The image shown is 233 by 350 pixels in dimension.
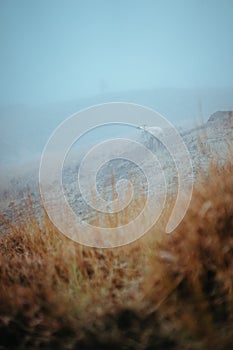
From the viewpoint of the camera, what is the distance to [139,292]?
1.57 m

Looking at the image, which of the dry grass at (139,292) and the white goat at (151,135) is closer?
the dry grass at (139,292)

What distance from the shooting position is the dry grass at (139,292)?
4.56ft

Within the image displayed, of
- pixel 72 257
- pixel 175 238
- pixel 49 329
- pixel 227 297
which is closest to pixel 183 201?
pixel 175 238

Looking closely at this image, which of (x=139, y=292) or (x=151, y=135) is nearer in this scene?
(x=139, y=292)

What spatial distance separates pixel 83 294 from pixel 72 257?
0.27m

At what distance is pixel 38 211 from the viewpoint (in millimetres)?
2779

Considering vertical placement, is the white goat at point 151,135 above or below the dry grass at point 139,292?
above

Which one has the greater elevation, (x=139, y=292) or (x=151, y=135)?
(x=151, y=135)

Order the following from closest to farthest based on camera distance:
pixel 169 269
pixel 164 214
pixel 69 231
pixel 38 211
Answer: pixel 169 269 < pixel 164 214 < pixel 69 231 < pixel 38 211

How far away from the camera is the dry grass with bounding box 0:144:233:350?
1390 mm

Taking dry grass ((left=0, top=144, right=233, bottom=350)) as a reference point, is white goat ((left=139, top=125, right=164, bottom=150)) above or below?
above

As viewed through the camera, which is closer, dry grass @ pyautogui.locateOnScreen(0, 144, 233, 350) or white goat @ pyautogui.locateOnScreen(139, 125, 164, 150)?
dry grass @ pyautogui.locateOnScreen(0, 144, 233, 350)

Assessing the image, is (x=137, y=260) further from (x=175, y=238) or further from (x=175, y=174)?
(x=175, y=174)

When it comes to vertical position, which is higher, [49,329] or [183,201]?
[183,201]
